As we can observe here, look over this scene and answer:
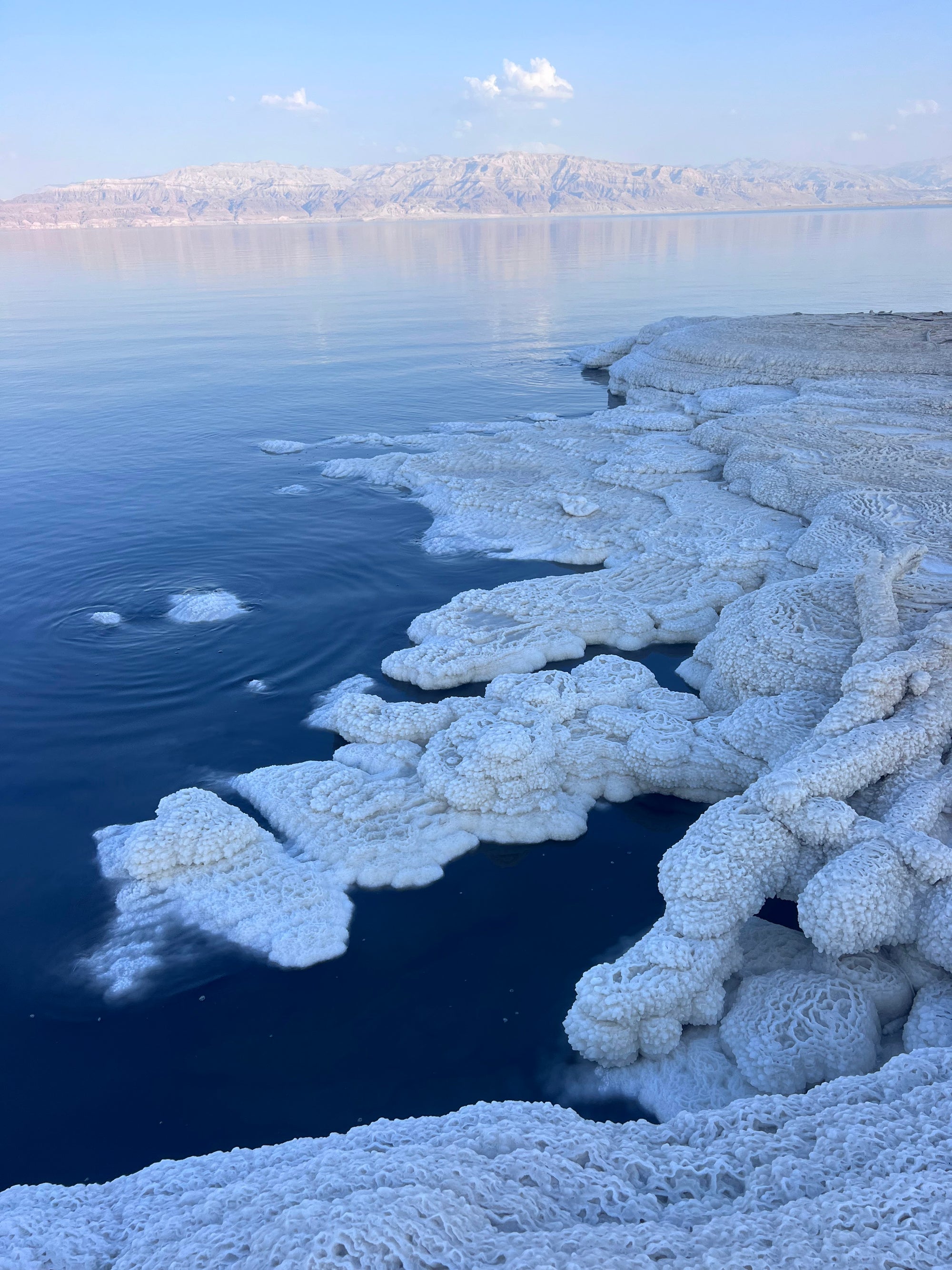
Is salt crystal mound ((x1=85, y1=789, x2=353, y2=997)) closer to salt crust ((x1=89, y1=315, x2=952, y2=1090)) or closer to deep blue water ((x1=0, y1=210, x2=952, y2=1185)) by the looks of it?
deep blue water ((x1=0, y1=210, x2=952, y2=1185))

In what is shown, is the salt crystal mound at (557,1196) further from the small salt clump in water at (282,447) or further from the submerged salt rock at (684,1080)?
the small salt clump in water at (282,447)

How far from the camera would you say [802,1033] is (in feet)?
15.9

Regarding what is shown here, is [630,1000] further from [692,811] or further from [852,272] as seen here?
[852,272]

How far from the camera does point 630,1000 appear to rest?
504 centimetres

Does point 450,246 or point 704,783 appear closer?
point 704,783

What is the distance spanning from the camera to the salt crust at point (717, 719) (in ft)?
16.8

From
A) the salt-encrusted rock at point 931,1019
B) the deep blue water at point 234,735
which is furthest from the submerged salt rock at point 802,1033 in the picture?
the deep blue water at point 234,735

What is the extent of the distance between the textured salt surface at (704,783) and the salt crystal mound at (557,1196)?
0.04 m

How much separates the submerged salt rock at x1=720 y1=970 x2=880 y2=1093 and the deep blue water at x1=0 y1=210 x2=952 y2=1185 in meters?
1.01

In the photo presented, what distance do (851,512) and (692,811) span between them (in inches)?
219

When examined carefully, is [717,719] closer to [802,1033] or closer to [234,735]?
[802,1033]

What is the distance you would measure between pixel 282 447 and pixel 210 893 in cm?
1345

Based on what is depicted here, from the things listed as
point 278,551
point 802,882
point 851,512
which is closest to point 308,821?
A: point 802,882

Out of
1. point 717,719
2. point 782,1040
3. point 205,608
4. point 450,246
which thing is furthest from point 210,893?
point 450,246
